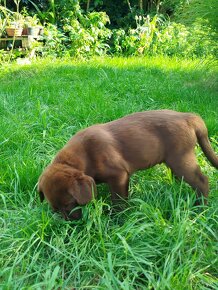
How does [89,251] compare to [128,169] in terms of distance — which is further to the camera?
[128,169]

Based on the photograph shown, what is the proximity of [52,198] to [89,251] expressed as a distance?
482 mm

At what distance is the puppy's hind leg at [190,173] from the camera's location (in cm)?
333

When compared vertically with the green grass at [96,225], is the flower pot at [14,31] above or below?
above

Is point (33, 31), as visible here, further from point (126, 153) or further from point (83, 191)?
point (83, 191)

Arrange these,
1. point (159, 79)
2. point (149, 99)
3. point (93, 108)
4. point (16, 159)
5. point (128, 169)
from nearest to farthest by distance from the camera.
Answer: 1. point (128, 169)
2. point (16, 159)
3. point (93, 108)
4. point (149, 99)
5. point (159, 79)

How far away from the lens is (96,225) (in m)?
2.97

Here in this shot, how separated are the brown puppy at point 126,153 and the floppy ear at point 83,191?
0.09 metres

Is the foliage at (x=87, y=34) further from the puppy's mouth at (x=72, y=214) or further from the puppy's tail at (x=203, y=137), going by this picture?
the puppy's mouth at (x=72, y=214)

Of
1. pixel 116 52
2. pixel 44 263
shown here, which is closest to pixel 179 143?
pixel 44 263

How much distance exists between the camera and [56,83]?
6.54 metres

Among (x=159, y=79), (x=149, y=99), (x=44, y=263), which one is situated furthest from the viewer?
(x=159, y=79)

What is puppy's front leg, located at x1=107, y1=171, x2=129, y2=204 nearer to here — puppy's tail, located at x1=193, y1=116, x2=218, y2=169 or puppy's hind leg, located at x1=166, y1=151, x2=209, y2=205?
puppy's hind leg, located at x1=166, y1=151, x2=209, y2=205

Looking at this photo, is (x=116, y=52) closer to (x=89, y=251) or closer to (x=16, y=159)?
(x=16, y=159)

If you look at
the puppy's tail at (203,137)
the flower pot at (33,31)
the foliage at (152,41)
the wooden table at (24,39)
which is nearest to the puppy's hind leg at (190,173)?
the puppy's tail at (203,137)
